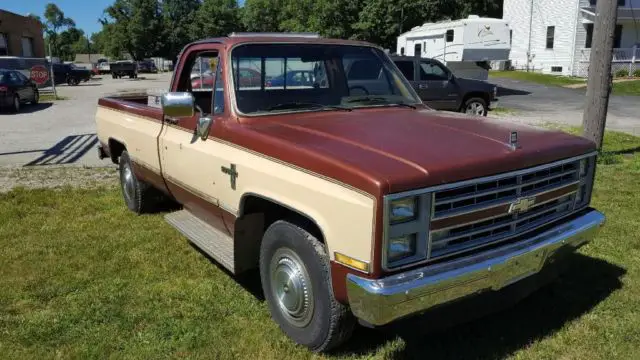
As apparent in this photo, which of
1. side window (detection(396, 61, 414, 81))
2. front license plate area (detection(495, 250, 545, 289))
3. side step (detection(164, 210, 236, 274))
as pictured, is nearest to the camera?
front license plate area (detection(495, 250, 545, 289))

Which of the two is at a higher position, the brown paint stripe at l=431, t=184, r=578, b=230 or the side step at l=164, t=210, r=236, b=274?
the brown paint stripe at l=431, t=184, r=578, b=230

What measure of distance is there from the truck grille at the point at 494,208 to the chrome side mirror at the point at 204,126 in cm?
198

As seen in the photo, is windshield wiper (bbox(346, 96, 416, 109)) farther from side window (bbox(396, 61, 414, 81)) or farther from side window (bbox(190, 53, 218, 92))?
side window (bbox(396, 61, 414, 81))

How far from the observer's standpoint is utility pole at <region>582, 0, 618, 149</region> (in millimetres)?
8547

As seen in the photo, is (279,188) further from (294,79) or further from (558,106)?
(558,106)

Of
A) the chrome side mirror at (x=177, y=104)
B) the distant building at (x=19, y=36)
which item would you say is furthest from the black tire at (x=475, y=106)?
the distant building at (x=19, y=36)

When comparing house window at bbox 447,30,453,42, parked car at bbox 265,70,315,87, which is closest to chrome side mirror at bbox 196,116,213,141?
parked car at bbox 265,70,315,87

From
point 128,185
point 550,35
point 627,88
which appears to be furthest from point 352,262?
point 550,35

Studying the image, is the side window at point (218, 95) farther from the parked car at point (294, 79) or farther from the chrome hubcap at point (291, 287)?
the chrome hubcap at point (291, 287)

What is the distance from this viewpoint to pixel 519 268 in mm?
3184

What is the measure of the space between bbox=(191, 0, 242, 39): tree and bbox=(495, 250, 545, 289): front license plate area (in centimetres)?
7658

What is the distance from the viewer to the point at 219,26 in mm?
78938

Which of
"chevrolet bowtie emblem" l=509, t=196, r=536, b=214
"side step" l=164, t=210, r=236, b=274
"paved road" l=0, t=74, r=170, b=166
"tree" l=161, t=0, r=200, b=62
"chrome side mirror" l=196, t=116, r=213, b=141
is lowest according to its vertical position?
"paved road" l=0, t=74, r=170, b=166

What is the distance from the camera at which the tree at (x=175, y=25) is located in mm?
77750
